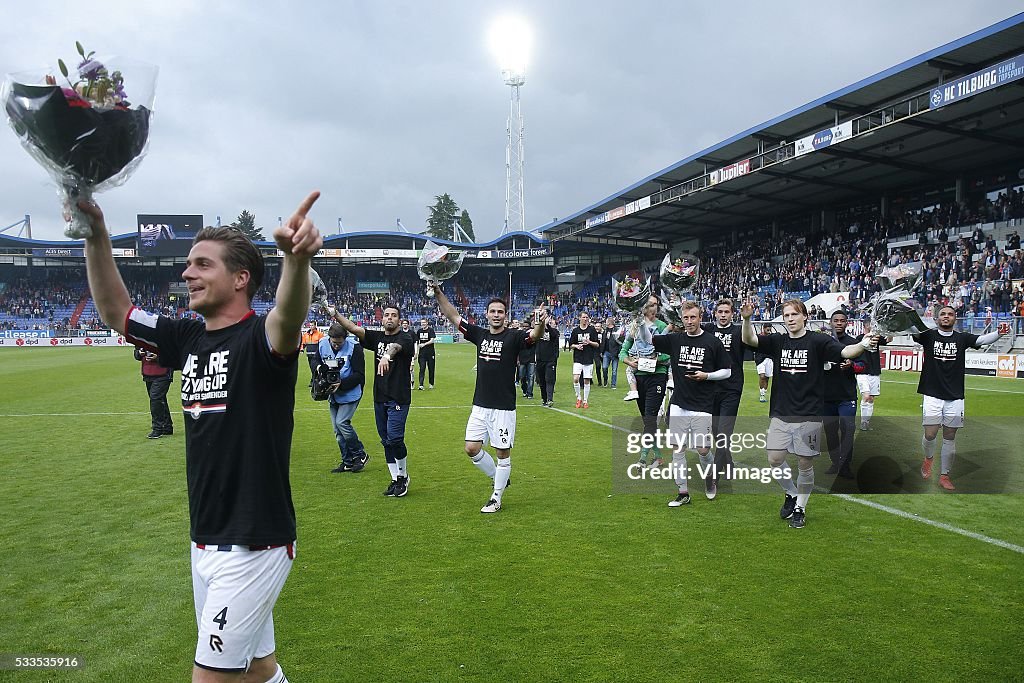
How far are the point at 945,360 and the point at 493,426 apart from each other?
582 centimetres

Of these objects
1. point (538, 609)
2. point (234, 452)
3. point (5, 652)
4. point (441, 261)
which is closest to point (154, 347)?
point (234, 452)

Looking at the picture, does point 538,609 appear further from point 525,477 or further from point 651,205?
point 651,205

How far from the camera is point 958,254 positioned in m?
32.2

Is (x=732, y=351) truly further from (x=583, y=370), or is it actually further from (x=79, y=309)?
(x=79, y=309)

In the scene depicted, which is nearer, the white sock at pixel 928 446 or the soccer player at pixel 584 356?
the white sock at pixel 928 446

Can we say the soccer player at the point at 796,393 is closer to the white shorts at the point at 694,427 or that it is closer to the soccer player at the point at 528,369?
the white shorts at the point at 694,427

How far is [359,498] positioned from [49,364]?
2978 centimetres

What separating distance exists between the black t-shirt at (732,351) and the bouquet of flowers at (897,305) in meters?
1.93

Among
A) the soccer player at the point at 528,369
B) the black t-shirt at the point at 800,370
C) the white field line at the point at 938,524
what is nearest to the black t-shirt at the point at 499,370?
the black t-shirt at the point at 800,370

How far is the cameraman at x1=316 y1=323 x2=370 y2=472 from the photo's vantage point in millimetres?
9148

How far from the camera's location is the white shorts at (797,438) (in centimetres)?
683

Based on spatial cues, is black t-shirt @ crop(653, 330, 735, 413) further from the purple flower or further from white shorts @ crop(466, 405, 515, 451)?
the purple flower

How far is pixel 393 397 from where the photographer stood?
27.0ft

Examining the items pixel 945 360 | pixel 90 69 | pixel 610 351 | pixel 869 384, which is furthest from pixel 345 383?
pixel 610 351
